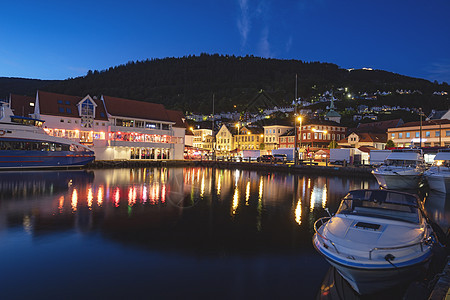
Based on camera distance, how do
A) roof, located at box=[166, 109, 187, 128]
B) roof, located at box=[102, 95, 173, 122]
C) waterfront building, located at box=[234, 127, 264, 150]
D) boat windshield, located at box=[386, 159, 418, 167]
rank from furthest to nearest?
waterfront building, located at box=[234, 127, 264, 150] → roof, located at box=[166, 109, 187, 128] → roof, located at box=[102, 95, 173, 122] → boat windshield, located at box=[386, 159, 418, 167]

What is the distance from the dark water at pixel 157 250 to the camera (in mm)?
7461

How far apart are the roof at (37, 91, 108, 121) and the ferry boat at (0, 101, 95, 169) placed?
25.5 ft

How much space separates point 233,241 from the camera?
36.7 ft

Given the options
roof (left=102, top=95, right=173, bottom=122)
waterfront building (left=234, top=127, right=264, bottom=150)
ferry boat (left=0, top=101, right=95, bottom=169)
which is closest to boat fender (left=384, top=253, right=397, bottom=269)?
ferry boat (left=0, top=101, right=95, bottom=169)

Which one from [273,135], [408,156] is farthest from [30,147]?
[273,135]

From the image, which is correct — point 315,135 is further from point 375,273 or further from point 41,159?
point 375,273

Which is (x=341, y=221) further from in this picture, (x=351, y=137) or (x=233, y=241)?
(x=351, y=137)

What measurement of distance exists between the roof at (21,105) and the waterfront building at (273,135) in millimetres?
67454

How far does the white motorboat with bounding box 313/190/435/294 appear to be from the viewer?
6.32 metres

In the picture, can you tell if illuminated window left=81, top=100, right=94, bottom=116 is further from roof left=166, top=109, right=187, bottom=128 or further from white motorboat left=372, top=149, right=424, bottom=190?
white motorboat left=372, top=149, right=424, bottom=190

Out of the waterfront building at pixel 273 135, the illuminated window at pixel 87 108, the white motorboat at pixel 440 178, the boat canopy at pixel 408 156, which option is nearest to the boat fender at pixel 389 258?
the white motorboat at pixel 440 178

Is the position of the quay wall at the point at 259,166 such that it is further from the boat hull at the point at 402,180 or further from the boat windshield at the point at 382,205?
the boat windshield at the point at 382,205

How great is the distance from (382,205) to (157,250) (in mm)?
7921

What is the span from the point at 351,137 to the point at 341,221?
8643 cm
